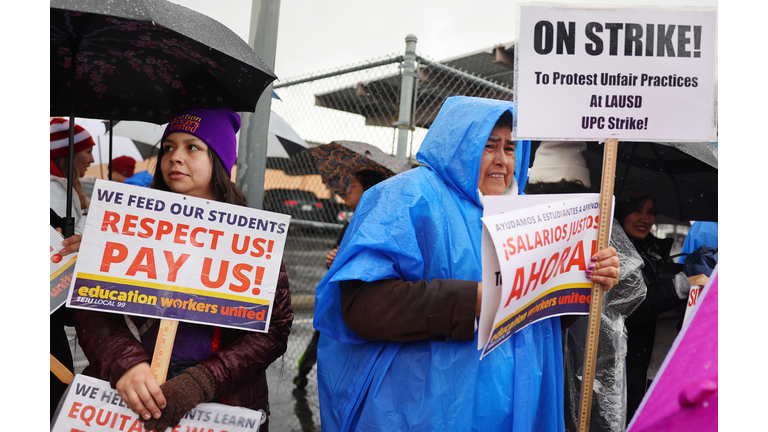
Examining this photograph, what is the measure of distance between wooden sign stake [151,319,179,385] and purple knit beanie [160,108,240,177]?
68 centimetres

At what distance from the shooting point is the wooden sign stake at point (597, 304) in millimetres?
1722

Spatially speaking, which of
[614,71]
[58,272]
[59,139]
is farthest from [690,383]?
[59,139]

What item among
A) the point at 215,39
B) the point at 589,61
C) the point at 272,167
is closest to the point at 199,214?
the point at 215,39

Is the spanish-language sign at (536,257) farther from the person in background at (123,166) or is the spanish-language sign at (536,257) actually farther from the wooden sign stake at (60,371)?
the person in background at (123,166)

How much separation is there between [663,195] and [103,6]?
3241mm

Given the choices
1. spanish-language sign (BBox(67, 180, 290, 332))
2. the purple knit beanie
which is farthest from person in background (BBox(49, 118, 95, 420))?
the purple knit beanie

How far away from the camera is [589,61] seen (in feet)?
5.57

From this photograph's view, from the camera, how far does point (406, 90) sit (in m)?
3.59

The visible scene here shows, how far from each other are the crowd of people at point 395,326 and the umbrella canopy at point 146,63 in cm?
21

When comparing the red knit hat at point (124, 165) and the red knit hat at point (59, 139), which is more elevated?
the red knit hat at point (124, 165)

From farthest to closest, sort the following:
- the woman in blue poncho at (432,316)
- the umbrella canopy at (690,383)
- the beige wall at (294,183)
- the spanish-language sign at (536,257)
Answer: the beige wall at (294,183) → the woman in blue poncho at (432,316) → the spanish-language sign at (536,257) → the umbrella canopy at (690,383)

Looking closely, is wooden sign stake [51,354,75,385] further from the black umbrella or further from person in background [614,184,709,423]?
person in background [614,184,709,423]

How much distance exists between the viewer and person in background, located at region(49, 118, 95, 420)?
1990 mm

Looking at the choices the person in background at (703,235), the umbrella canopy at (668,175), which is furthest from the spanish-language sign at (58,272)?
the person in background at (703,235)
